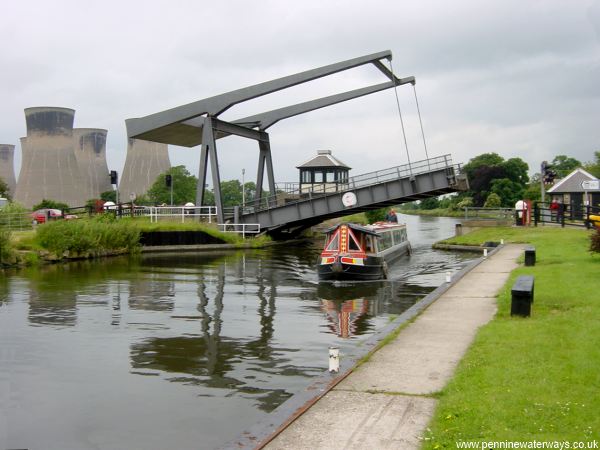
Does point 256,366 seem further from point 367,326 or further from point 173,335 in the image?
point 367,326

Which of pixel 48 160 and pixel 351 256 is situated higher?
pixel 48 160

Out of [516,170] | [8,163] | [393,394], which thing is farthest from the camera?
[516,170]

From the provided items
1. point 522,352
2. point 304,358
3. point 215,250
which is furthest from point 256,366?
point 215,250

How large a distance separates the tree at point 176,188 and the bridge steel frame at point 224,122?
42960 millimetres

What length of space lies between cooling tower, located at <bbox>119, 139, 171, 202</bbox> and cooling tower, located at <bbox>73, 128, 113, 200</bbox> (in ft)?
17.8

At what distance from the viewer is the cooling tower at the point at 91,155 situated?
90.4 meters

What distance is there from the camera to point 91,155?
91438mm

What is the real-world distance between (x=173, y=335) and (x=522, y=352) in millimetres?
6847

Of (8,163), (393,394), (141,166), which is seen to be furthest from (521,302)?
(8,163)

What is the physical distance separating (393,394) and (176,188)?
86120mm

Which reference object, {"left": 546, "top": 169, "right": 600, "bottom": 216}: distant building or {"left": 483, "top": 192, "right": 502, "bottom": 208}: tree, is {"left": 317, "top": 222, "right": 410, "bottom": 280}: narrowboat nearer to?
{"left": 546, "top": 169, "right": 600, "bottom": 216}: distant building

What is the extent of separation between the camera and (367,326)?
1357 cm

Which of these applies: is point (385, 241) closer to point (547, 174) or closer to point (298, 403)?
point (547, 174)

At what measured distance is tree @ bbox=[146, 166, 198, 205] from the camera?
283ft
